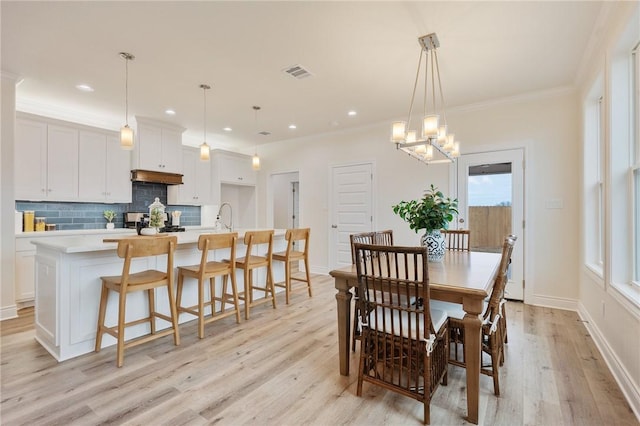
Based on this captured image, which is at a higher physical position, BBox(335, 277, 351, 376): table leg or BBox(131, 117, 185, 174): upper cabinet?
BBox(131, 117, 185, 174): upper cabinet

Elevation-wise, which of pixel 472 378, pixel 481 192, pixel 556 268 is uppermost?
pixel 481 192

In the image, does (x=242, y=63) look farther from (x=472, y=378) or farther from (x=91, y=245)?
(x=472, y=378)

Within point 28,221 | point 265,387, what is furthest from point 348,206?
point 28,221

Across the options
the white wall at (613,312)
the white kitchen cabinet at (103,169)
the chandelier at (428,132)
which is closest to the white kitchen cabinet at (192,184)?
the white kitchen cabinet at (103,169)

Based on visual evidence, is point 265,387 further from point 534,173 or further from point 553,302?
point 534,173

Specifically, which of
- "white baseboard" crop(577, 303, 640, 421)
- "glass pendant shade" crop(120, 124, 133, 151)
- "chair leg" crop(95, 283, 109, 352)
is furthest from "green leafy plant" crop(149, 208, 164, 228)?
"white baseboard" crop(577, 303, 640, 421)

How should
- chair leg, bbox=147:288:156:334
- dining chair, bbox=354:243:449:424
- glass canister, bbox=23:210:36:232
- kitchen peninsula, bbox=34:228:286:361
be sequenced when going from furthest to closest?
1. glass canister, bbox=23:210:36:232
2. chair leg, bbox=147:288:156:334
3. kitchen peninsula, bbox=34:228:286:361
4. dining chair, bbox=354:243:449:424

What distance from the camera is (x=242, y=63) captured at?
3104 mm

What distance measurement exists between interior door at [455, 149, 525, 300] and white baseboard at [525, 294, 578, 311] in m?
0.12

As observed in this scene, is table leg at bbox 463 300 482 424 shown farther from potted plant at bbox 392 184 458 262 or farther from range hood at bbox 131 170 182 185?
range hood at bbox 131 170 182 185

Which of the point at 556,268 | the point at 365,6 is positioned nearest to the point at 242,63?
the point at 365,6

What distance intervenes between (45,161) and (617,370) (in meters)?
6.42

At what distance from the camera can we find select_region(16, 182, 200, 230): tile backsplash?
4.31 m

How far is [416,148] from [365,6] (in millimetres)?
1202
